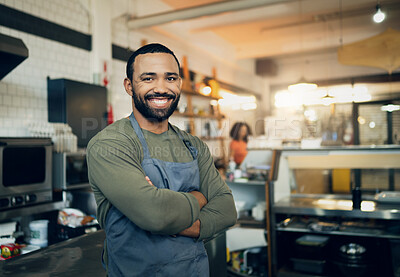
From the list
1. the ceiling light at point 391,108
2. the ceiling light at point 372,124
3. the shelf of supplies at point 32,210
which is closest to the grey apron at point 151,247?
the shelf of supplies at point 32,210

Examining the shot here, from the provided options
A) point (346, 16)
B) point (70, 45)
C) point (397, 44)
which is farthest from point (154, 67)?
point (346, 16)

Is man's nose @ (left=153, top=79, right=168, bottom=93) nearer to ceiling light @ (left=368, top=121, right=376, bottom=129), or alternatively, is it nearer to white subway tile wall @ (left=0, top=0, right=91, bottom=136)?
white subway tile wall @ (left=0, top=0, right=91, bottom=136)

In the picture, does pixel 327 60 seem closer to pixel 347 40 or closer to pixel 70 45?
pixel 347 40

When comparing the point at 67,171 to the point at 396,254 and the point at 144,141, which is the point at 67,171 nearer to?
the point at 144,141

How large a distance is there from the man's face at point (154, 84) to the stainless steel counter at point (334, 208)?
2.21m

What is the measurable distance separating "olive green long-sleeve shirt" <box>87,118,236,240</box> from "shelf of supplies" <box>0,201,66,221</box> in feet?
5.98

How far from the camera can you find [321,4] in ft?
19.5

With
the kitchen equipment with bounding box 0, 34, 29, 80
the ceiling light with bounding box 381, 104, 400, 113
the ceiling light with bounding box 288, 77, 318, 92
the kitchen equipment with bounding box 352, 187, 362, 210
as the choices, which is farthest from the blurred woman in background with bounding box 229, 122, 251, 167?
the kitchen equipment with bounding box 0, 34, 29, 80

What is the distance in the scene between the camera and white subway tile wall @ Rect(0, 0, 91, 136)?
11.6 ft

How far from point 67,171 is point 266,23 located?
537 cm

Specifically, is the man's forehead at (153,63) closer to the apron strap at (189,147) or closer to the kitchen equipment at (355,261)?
the apron strap at (189,147)

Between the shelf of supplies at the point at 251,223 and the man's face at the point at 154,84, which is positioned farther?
the shelf of supplies at the point at 251,223

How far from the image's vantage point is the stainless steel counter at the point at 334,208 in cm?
296

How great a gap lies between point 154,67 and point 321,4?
541cm
